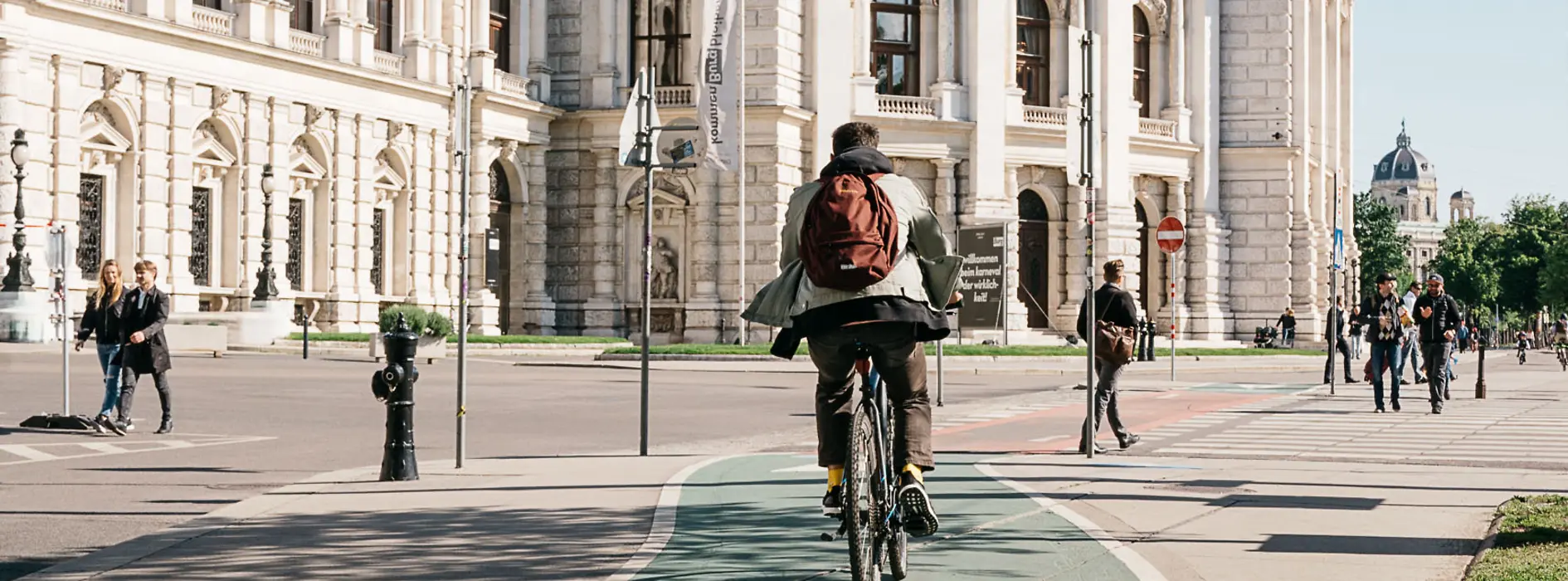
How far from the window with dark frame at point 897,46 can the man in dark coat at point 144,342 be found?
131 feet

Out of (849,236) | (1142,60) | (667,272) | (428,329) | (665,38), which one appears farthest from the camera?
(1142,60)

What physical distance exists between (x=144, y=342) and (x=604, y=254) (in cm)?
3599

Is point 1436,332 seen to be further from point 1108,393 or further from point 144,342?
point 144,342

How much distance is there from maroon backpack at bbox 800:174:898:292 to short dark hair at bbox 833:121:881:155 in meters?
0.41

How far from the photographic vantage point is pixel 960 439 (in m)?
19.7

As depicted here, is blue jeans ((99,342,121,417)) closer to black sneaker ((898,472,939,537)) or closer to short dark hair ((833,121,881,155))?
short dark hair ((833,121,881,155))

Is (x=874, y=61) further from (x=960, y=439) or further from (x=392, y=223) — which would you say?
(x=960, y=439)

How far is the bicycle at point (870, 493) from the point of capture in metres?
8.36

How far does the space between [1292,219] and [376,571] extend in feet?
207

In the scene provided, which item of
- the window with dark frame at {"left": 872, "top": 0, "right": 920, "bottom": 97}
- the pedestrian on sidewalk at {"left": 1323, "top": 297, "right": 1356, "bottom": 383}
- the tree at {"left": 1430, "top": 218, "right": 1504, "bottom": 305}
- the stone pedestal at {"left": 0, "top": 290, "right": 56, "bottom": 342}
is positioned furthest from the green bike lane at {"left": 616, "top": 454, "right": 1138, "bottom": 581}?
the tree at {"left": 1430, "top": 218, "right": 1504, "bottom": 305}

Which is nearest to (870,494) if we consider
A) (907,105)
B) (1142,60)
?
(907,105)

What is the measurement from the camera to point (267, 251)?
44.8m

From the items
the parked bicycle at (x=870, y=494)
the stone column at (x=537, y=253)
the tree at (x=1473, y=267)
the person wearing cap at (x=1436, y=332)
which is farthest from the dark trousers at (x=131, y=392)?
the tree at (x=1473, y=267)

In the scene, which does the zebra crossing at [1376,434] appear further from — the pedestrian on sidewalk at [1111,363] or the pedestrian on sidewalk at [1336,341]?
the pedestrian on sidewalk at [1336,341]
